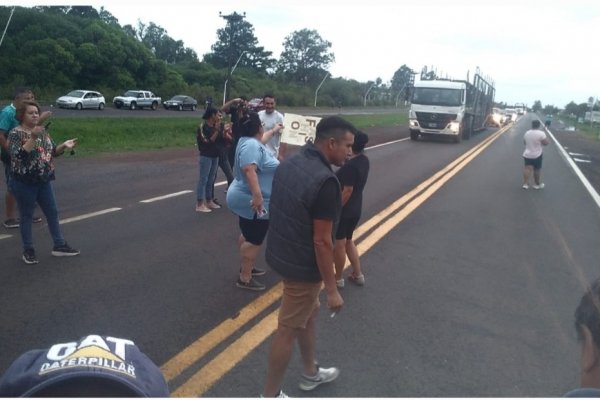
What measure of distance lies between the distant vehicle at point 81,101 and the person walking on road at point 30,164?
30892 mm

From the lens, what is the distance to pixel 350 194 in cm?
506

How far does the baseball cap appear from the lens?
3.85 ft

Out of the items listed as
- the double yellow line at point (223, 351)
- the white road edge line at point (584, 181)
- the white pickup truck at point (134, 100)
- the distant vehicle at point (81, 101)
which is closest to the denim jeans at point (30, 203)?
the double yellow line at point (223, 351)

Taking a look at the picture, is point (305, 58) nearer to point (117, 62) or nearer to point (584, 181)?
point (117, 62)

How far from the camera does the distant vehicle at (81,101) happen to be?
3359 cm

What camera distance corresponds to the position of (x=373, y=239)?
23.9ft

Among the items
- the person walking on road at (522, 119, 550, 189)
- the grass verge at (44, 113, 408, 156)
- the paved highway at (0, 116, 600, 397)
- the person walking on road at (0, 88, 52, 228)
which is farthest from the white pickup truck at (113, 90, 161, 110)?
the person walking on road at (0, 88, 52, 228)

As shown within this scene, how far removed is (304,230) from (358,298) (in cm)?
222

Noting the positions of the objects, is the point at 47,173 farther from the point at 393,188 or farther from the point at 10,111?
the point at 393,188

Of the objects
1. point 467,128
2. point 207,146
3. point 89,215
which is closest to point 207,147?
point 207,146

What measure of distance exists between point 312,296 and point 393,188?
8.60 m

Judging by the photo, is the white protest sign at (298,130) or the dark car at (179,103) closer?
the white protest sign at (298,130)

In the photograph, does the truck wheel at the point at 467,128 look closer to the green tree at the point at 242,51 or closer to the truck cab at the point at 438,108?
the truck cab at the point at 438,108

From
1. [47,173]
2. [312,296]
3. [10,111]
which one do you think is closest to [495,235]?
[312,296]
